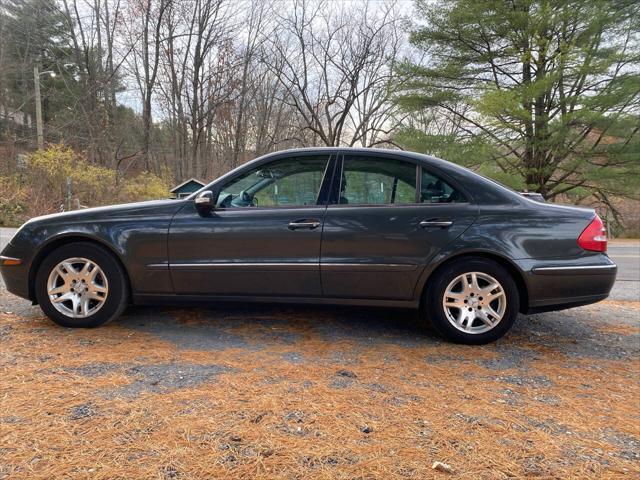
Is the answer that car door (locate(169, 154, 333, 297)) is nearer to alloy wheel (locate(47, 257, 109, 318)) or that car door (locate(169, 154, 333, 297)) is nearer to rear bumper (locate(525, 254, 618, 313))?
alloy wheel (locate(47, 257, 109, 318))

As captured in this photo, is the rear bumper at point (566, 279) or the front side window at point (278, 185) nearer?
the rear bumper at point (566, 279)

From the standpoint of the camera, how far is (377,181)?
343 cm

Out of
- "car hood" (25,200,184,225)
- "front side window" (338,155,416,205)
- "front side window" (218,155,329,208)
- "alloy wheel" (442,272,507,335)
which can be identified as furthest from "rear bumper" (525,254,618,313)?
"car hood" (25,200,184,225)

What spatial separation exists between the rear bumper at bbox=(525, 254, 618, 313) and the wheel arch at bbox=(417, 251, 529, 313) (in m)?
0.06

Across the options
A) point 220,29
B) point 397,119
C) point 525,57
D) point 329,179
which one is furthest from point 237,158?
point 329,179

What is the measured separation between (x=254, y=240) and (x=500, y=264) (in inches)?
76.9

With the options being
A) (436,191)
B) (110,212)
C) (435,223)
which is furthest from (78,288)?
(436,191)

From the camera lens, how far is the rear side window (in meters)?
3.34

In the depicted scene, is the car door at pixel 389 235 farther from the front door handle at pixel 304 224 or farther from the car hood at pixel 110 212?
the car hood at pixel 110 212

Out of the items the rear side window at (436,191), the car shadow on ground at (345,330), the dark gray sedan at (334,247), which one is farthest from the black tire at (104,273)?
the rear side window at (436,191)

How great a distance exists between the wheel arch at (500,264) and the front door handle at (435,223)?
0.25 metres

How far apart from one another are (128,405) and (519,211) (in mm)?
2980

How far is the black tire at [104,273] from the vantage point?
3363mm

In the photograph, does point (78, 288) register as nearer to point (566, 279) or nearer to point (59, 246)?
point (59, 246)
